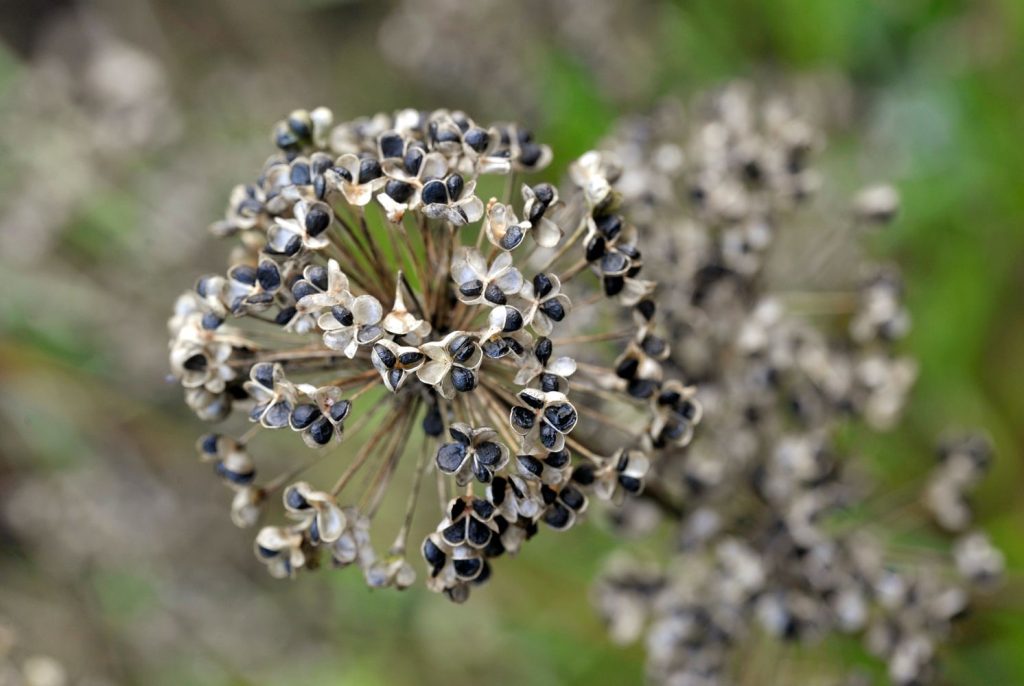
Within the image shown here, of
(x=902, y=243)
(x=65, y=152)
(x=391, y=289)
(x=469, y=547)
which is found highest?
(x=902, y=243)

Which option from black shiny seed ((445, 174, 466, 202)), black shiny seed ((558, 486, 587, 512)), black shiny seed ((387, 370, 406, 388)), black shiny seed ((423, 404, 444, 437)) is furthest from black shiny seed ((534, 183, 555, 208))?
black shiny seed ((558, 486, 587, 512))

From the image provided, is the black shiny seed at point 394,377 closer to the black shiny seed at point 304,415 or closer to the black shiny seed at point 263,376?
the black shiny seed at point 304,415

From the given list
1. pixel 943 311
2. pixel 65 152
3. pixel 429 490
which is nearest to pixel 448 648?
pixel 429 490

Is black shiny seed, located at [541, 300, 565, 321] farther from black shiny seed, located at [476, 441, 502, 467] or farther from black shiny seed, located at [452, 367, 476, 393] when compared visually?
black shiny seed, located at [476, 441, 502, 467]

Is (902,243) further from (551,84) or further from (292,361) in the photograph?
(292,361)

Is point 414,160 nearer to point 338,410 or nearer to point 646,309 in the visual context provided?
point 338,410

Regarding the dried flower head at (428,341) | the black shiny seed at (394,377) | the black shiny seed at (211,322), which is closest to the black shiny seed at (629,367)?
the dried flower head at (428,341)
